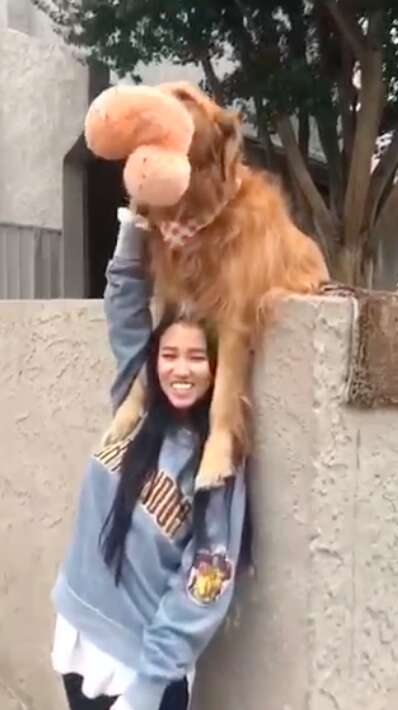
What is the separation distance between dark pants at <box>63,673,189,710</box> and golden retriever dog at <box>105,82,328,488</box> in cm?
46

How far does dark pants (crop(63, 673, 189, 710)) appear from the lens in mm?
2498

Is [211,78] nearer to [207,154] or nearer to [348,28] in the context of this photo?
[348,28]

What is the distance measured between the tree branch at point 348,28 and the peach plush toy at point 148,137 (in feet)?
15.8

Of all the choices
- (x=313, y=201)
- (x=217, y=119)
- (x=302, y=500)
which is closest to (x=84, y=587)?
(x=302, y=500)

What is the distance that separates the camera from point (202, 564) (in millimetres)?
2334

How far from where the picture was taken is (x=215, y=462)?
2.38m

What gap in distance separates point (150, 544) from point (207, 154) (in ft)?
2.56

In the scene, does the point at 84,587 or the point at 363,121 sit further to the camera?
the point at 363,121

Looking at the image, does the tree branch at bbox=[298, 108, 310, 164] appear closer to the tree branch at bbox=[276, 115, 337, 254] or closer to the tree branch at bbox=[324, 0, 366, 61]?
the tree branch at bbox=[276, 115, 337, 254]

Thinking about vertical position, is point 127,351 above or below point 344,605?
above

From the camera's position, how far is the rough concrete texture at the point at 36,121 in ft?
26.2

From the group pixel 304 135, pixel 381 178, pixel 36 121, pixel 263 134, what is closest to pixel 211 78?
pixel 263 134

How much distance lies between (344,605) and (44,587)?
1.48m

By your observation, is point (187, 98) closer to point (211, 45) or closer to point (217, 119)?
point (217, 119)
